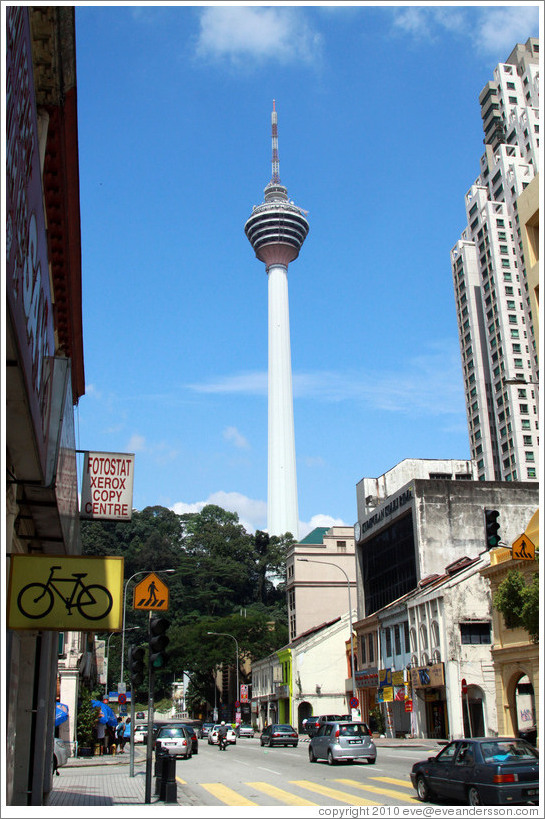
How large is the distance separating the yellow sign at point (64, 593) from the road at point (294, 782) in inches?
304

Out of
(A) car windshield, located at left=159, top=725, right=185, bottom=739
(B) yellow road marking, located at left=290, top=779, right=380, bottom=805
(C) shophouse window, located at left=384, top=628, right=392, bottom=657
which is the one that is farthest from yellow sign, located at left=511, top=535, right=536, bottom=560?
(C) shophouse window, located at left=384, top=628, right=392, bottom=657

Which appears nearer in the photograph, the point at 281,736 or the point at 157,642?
the point at 157,642

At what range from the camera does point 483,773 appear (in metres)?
14.1

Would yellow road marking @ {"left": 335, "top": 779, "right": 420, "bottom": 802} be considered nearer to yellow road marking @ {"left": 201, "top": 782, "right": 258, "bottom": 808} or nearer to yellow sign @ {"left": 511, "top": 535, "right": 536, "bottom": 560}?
yellow road marking @ {"left": 201, "top": 782, "right": 258, "bottom": 808}

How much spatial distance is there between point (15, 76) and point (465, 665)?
40.1 m

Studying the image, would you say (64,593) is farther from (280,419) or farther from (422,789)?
(280,419)

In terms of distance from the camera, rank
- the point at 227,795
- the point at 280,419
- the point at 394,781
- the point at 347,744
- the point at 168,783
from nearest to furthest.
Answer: the point at 168,783, the point at 227,795, the point at 394,781, the point at 347,744, the point at 280,419

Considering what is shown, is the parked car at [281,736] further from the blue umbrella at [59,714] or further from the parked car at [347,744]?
the blue umbrella at [59,714]

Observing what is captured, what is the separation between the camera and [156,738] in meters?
33.3

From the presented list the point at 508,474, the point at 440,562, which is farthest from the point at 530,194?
the point at 508,474

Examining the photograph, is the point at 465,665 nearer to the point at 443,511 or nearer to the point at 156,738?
the point at 443,511

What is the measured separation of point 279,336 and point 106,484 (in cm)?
13905

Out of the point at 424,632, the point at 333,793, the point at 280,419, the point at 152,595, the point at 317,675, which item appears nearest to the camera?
→ the point at 152,595

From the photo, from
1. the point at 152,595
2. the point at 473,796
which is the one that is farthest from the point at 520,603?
the point at 152,595
